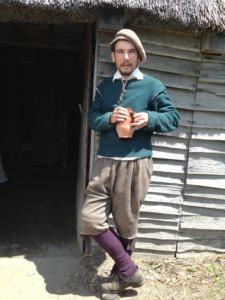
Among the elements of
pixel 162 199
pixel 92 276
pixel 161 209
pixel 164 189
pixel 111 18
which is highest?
pixel 111 18

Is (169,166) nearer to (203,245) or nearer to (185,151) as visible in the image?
(185,151)

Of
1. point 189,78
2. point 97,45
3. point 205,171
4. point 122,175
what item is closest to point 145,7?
point 97,45

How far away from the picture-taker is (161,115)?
149 inches

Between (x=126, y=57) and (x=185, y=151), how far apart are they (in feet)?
4.73

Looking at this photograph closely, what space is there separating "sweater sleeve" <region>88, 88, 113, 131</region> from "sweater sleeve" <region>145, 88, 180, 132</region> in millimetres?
321

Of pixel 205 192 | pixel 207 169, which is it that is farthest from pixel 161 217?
pixel 207 169

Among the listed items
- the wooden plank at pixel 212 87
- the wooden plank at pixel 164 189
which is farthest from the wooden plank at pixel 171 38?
the wooden plank at pixel 164 189

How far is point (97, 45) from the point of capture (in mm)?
4426

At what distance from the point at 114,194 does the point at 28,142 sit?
6.12 meters

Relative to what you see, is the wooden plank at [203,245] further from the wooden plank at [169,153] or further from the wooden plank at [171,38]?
the wooden plank at [171,38]

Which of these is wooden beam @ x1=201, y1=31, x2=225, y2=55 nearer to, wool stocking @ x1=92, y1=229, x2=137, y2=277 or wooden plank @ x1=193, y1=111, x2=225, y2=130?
wooden plank @ x1=193, y1=111, x2=225, y2=130

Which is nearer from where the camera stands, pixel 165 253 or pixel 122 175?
pixel 122 175

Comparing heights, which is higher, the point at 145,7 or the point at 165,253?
the point at 145,7

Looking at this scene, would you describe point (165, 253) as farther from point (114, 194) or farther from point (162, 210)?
point (114, 194)
